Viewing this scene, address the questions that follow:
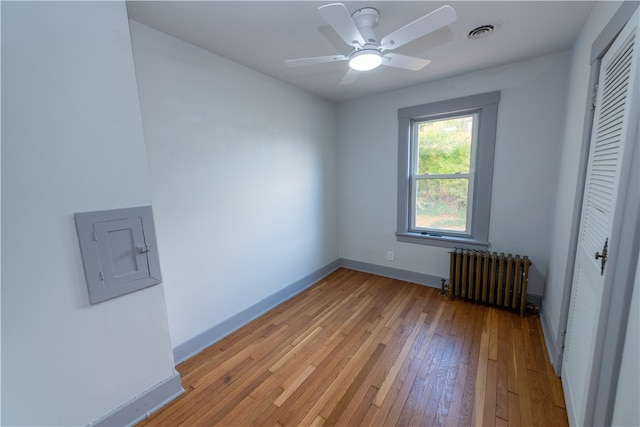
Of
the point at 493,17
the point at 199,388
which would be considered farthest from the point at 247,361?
the point at 493,17

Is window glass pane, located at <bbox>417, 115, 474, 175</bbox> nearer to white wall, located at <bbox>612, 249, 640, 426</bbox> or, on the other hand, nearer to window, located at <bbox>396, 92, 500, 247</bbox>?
window, located at <bbox>396, 92, 500, 247</bbox>

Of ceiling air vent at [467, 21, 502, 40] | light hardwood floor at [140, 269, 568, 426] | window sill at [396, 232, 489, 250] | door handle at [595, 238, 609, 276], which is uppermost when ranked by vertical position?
ceiling air vent at [467, 21, 502, 40]

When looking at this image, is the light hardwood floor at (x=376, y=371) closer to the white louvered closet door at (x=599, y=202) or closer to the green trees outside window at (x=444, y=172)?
the white louvered closet door at (x=599, y=202)

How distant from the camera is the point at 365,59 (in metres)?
1.60

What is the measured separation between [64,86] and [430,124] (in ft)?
10.3

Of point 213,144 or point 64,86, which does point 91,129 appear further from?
point 213,144

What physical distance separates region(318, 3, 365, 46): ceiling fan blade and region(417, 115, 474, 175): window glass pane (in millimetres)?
1837

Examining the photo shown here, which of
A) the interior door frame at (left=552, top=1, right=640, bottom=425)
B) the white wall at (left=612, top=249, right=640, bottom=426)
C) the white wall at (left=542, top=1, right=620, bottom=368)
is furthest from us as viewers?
the white wall at (left=542, top=1, right=620, bottom=368)

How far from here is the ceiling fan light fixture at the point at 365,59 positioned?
1.54 meters

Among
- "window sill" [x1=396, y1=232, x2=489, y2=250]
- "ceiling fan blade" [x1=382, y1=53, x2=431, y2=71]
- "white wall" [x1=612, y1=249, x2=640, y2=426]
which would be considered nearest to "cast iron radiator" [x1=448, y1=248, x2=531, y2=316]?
"window sill" [x1=396, y1=232, x2=489, y2=250]

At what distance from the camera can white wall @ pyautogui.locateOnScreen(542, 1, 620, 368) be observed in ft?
5.35

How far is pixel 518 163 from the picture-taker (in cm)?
250

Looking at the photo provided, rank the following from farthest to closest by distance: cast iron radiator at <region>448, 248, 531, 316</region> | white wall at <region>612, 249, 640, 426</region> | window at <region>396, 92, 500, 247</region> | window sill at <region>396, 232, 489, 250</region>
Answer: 1. window sill at <region>396, 232, 489, 250</region>
2. window at <region>396, 92, 500, 247</region>
3. cast iron radiator at <region>448, 248, 531, 316</region>
4. white wall at <region>612, 249, 640, 426</region>

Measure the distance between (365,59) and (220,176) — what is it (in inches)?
56.9
